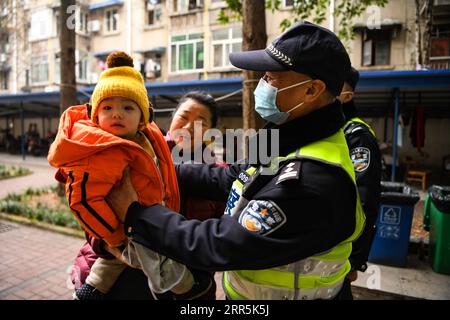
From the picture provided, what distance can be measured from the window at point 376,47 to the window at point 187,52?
7606 mm

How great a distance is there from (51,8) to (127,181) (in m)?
25.0

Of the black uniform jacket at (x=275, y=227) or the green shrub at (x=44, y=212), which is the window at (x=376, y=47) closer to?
the green shrub at (x=44, y=212)

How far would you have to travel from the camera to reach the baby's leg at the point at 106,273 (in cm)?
158

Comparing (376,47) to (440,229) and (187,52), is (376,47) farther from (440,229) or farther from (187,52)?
(440,229)

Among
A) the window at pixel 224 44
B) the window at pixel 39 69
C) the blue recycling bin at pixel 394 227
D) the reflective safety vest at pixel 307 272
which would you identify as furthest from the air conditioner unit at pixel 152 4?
the reflective safety vest at pixel 307 272

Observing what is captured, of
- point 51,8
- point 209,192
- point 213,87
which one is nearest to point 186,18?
point 213,87

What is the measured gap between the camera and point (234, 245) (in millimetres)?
1090

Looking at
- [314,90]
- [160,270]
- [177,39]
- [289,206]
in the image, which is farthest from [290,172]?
[177,39]

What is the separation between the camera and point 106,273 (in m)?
1.58

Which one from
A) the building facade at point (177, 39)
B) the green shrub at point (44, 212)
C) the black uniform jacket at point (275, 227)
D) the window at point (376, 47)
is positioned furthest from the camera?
the window at point (376, 47)

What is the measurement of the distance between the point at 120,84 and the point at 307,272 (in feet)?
3.58

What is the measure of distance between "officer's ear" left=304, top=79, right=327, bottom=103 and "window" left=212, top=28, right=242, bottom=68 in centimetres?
1551

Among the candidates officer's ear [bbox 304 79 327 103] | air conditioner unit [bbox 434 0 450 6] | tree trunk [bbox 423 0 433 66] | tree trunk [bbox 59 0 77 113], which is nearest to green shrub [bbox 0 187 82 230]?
tree trunk [bbox 59 0 77 113]

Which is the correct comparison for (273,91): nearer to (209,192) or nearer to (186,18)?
(209,192)
